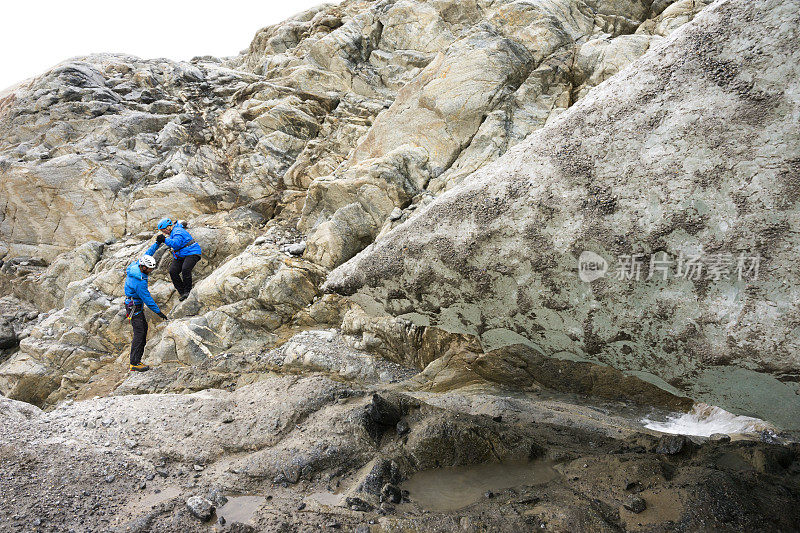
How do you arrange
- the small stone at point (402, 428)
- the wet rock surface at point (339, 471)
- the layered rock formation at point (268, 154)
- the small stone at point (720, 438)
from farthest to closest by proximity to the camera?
the layered rock formation at point (268, 154) < the small stone at point (720, 438) < the small stone at point (402, 428) < the wet rock surface at point (339, 471)

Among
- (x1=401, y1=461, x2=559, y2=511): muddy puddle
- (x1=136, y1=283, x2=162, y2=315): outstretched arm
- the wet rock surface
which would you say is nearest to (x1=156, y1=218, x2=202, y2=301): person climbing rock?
(x1=136, y1=283, x2=162, y2=315): outstretched arm

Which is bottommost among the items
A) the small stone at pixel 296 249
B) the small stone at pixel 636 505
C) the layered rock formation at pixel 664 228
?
the small stone at pixel 296 249

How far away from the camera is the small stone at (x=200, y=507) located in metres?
3.42

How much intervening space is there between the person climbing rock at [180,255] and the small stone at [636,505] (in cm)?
1066

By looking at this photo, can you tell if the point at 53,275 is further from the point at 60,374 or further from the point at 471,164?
the point at 471,164

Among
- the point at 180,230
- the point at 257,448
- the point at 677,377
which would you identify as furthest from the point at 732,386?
the point at 180,230

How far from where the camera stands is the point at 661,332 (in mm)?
3572

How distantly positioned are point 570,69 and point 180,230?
11.6 m

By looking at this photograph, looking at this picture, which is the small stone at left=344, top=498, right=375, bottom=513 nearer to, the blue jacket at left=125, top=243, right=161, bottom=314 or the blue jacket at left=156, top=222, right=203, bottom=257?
the blue jacket at left=125, top=243, right=161, bottom=314

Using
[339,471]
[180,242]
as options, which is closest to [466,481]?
[339,471]

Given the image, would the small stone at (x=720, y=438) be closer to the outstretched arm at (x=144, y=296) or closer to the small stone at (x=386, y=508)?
the small stone at (x=386, y=508)

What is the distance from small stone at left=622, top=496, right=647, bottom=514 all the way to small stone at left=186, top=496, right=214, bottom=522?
3.48 metres

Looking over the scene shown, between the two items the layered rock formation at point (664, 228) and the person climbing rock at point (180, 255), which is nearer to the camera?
the layered rock formation at point (664, 228)

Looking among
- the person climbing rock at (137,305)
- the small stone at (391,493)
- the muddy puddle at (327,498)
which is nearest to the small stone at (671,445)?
the small stone at (391,493)
